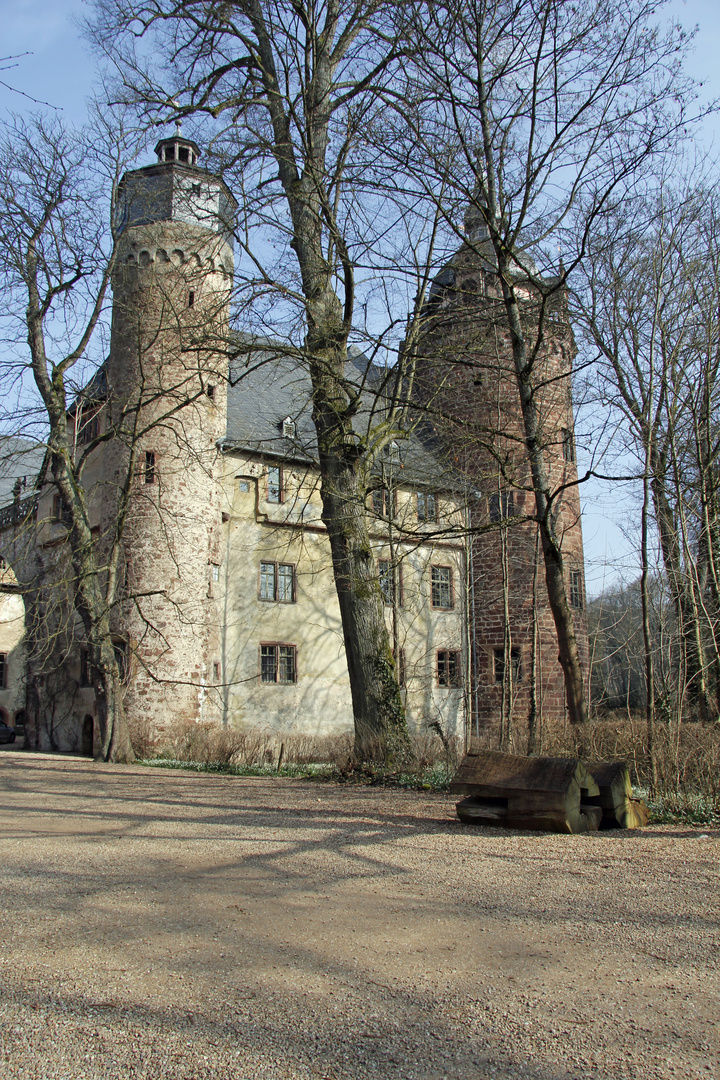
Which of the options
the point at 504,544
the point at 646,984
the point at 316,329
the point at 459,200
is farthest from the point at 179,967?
the point at 504,544

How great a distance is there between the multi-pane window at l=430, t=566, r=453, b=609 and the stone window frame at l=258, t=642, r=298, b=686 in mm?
5650

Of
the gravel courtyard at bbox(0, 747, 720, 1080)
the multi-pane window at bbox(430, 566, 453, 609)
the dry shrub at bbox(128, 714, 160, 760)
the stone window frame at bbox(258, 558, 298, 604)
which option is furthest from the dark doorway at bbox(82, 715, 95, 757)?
the gravel courtyard at bbox(0, 747, 720, 1080)

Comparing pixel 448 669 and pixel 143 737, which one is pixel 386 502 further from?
pixel 448 669

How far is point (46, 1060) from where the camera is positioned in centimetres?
270

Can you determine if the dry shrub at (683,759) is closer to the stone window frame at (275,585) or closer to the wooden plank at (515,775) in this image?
the wooden plank at (515,775)

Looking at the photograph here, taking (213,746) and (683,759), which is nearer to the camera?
(683,759)

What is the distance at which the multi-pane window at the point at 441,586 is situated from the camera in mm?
28078

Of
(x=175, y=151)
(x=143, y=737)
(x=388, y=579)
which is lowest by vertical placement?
(x=143, y=737)

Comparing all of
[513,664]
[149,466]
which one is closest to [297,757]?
[149,466]

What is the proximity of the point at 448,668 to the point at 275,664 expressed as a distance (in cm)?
626

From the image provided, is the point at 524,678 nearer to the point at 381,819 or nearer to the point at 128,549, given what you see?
the point at 128,549

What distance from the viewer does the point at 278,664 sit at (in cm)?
2394

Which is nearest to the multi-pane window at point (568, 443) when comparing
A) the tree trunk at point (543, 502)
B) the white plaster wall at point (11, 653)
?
the tree trunk at point (543, 502)

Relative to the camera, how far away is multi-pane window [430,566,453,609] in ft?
92.1
